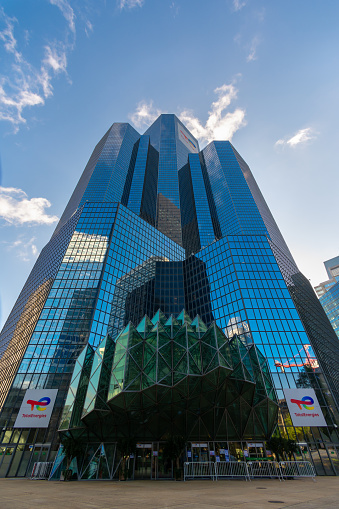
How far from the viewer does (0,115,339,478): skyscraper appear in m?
27.2

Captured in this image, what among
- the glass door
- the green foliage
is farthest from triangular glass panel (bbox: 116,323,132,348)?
the glass door

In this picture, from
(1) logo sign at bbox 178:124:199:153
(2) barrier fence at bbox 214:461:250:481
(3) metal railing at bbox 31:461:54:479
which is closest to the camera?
(2) barrier fence at bbox 214:461:250:481

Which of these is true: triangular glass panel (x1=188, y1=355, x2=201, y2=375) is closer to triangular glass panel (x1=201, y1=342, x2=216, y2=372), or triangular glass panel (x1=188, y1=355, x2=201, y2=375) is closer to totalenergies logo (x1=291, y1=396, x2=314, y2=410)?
triangular glass panel (x1=201, y1=342, x2=216, y2=372)

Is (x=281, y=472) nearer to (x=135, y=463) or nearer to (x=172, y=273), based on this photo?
(x=135, y=463)

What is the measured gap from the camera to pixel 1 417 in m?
38.6

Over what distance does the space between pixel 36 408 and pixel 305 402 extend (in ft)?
138

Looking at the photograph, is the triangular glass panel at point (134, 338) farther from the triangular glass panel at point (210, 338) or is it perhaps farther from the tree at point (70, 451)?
the tree at point (70, 451)

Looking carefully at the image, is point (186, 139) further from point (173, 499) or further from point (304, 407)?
point (173, 499)

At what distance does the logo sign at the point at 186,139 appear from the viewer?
179750 mm

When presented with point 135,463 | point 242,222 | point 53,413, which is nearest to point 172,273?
point 242,222

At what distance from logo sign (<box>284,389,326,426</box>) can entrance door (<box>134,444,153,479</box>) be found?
76.7ft

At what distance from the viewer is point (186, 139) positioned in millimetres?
185750

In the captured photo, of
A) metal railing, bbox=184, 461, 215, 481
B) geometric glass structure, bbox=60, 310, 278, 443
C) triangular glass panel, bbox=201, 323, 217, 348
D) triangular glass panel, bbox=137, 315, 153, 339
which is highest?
triangular glass panel, bbox=137, 315, 153, 339

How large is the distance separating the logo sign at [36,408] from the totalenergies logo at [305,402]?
38387 mm
